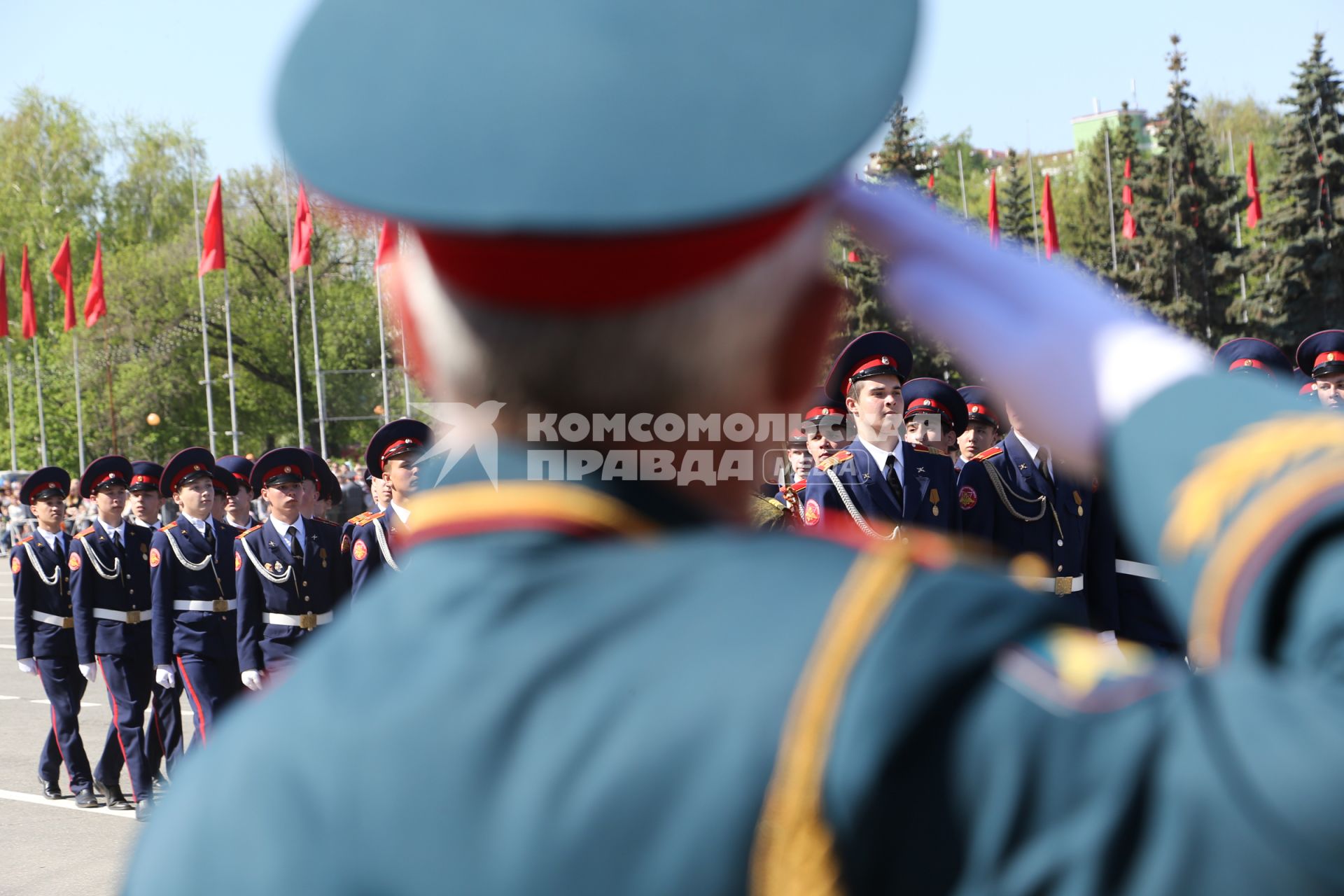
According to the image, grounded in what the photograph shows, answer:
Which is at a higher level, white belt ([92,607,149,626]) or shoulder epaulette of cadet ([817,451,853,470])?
shoulder epaulette of cadet ([817,451,853,470])

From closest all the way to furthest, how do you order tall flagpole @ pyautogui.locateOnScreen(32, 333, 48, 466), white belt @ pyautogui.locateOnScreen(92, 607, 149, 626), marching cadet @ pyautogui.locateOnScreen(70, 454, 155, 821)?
marching cadet @ pyautogui.locateOnScreen(70, 454, 155, 821) → white belt @ pyautogui.locateOnScreen(92, 607, 149, 626) → tall flagpole @ pyautogui.locateOnScreen(32, 333, 48, 466)

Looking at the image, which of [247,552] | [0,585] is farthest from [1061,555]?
[0,585]

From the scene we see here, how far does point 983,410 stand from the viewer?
30.3 feet

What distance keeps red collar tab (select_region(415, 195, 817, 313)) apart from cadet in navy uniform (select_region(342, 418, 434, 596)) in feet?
21.6

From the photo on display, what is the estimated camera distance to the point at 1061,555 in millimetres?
7453

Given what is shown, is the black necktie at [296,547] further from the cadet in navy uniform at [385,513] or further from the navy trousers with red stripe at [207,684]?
the navy trousers with red stripe at [207,684]

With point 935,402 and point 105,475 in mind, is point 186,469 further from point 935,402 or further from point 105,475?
point 935,402

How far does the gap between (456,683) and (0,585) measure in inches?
969

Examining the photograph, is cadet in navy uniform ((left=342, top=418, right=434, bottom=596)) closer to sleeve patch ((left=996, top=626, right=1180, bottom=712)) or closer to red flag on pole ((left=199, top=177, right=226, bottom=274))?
sleeve patch ((left=996, top=626, right=1180, bottom=712))

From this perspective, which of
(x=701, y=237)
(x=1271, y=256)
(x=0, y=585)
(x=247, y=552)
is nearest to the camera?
(x=701, y=237)

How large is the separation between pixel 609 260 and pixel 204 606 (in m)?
8.50

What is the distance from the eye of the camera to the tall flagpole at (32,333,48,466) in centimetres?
3822

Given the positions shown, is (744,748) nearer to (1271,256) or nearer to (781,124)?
(781,124)

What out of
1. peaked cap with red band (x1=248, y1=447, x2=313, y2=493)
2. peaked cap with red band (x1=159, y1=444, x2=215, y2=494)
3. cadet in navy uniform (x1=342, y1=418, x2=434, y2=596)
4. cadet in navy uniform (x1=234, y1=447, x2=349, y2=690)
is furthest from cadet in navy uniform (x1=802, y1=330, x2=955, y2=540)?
peaked cap with red band (x1=159, y1=444, x2=215, y2=494)
